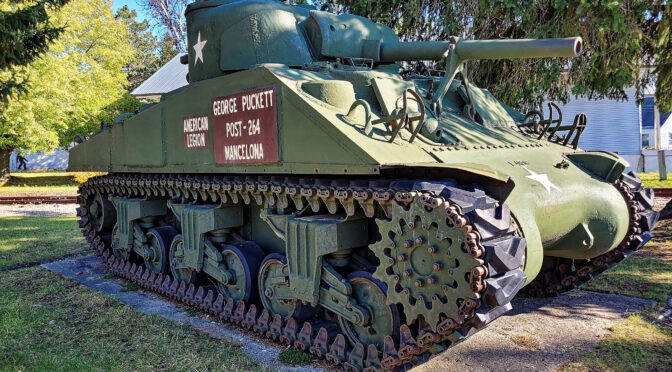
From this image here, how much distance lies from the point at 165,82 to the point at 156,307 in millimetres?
29521

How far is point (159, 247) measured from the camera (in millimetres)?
8039

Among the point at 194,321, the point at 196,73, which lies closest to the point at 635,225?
the point at 194,321

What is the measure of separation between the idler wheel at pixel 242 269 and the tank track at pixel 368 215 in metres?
0.13

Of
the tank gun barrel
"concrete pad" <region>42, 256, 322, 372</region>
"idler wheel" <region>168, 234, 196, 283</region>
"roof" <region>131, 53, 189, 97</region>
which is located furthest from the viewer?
"roof" <region>131, 53, 189, 97</region>

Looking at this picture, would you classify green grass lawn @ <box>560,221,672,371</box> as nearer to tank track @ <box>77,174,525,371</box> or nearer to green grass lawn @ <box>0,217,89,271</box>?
tank track @ <box>77,174,525,371</box>

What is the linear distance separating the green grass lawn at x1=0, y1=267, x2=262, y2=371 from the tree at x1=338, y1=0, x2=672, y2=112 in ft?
22.0

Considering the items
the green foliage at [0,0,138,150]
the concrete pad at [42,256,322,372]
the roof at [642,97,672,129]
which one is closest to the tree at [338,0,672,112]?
the concrete pad at [42,256,322,372]

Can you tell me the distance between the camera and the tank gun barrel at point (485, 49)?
197 inches

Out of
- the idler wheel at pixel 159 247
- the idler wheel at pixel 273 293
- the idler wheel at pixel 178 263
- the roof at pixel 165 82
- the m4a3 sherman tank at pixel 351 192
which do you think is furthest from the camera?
the roof at pixel 165 82

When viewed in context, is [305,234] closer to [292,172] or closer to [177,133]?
[292,172]

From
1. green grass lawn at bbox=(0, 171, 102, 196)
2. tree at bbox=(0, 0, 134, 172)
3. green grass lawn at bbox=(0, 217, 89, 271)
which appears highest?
tree at bbox=(0, 0, 134, 172)

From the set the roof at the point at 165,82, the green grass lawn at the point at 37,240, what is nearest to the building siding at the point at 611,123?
the roof at the point at 165,82

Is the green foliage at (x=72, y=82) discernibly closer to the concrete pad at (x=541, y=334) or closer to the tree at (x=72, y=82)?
the tree at (x=72, y=82)

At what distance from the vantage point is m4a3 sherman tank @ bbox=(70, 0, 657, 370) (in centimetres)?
427
